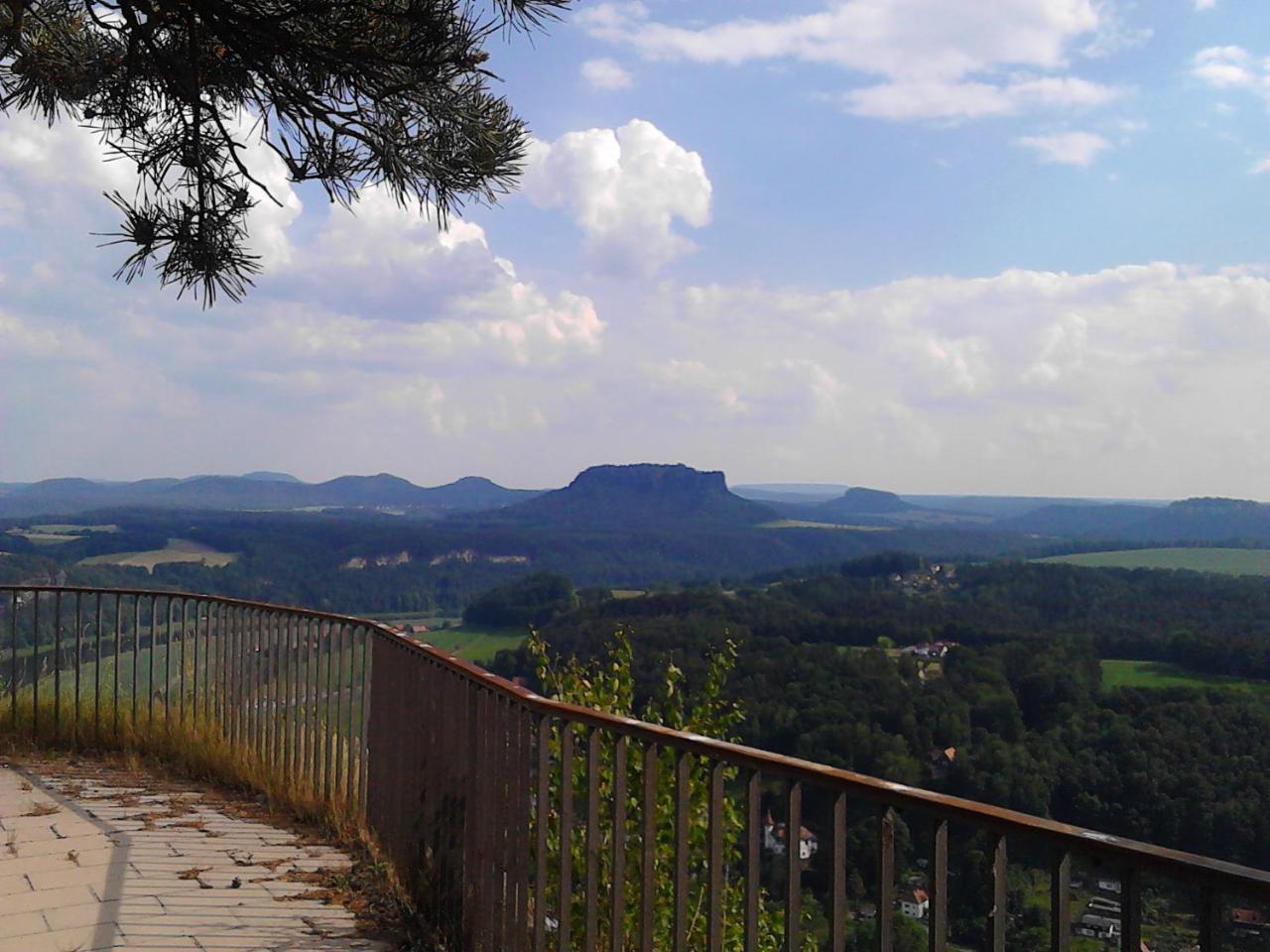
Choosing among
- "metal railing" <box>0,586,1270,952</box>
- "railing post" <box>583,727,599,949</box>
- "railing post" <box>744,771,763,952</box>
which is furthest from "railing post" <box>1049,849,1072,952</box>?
"railing post" <box>583,727,599,949</box>

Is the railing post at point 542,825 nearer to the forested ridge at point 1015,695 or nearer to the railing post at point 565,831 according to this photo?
the railing post at point 565,831

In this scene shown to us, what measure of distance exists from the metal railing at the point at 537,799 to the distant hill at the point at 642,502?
15238 cm

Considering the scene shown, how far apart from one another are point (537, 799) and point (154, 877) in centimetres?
271

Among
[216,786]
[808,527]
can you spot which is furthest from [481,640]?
[808,527]

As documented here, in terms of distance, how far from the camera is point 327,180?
6.02 m

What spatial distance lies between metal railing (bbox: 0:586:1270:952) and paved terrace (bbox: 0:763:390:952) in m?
0.43

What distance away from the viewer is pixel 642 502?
17588 centimetres

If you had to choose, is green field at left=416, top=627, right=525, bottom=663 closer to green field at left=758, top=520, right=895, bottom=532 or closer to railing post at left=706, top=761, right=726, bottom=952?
railing post at left=706, top=761, right=726, bottom=952

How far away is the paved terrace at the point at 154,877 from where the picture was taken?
4.45 m

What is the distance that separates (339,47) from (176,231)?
4.93 feet

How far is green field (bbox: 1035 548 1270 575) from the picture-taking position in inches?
3346

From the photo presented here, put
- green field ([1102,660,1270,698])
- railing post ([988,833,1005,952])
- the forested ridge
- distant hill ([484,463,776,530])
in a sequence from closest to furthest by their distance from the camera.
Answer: railing post ([988,833,1005,952]) → the forested ridge → green field ([1102,660,1270,698]) → distant hill ([484,463,776,530])

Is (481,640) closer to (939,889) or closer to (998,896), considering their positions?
(939,889)

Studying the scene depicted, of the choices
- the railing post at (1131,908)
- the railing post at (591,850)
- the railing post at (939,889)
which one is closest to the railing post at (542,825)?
the railing post at (591,850)
